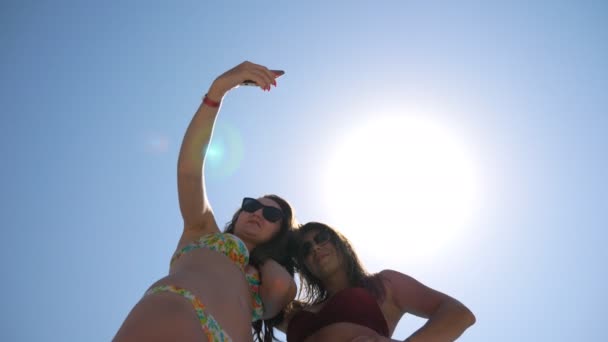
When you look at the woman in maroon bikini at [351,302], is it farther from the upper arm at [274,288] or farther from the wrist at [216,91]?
the wrist at [216,91]

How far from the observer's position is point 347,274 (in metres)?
4.38

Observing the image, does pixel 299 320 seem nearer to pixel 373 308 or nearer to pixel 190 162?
pixel 373 308

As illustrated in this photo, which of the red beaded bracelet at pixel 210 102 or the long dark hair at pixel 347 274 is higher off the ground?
the red beaded bracelet at pixel 210 102

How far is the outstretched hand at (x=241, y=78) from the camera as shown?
3514mm

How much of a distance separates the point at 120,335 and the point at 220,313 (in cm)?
69

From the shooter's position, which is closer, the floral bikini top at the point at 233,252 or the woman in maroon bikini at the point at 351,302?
the floral bikini top at the point at 233,252

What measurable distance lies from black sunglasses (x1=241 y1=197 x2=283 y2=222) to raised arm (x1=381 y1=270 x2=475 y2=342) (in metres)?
1.20

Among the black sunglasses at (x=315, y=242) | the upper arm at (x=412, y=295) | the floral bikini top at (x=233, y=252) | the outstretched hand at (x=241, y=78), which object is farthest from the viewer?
the black sunglasses at (x=315, y=242)

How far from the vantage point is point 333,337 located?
3.28 meters

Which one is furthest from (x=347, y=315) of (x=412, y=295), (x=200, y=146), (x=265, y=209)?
(x=200, y=146)

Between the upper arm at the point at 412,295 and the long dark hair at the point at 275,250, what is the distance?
3.31 ft

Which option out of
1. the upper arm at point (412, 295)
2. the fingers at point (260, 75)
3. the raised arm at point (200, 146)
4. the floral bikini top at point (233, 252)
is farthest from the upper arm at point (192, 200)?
the upper arm at point (412, 295)

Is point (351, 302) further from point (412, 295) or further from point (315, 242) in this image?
point (315, 242)

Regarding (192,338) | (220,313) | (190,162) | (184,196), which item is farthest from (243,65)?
(192,338)
